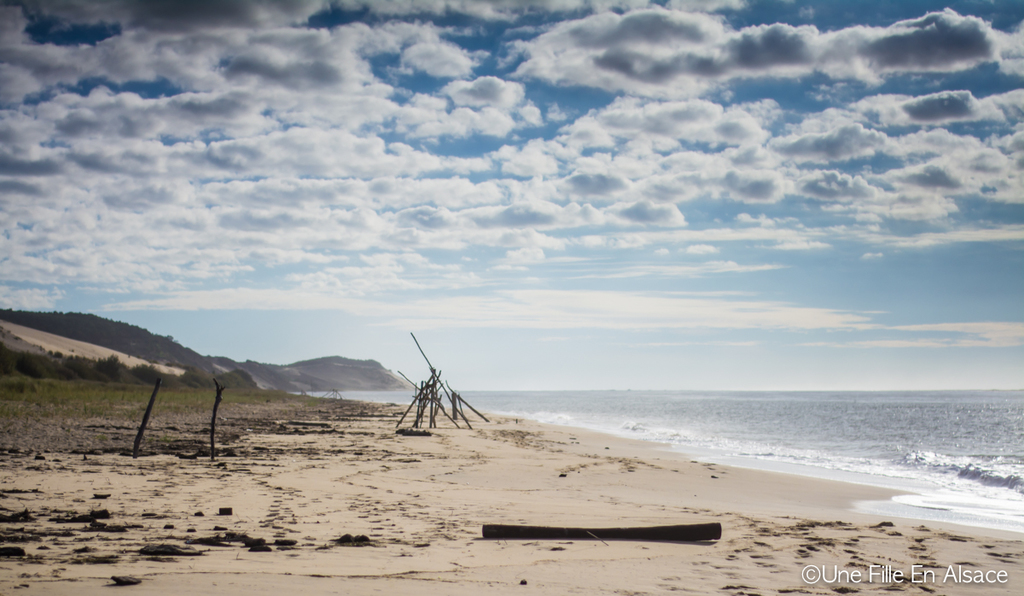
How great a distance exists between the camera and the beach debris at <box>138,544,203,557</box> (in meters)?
5.18

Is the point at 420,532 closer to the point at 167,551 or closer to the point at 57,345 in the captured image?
the point at 167,551

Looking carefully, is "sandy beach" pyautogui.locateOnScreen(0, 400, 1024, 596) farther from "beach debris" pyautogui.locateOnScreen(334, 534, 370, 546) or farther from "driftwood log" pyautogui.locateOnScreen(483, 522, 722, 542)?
"driftwood log" pyautogui.locateOnScreen(483, 522, 722, 542)

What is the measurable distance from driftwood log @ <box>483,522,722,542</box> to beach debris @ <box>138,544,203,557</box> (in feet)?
9.23

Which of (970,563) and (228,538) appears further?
(970,563)

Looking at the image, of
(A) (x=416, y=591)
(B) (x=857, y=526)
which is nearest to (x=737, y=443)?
(B) (x=857, y=526)

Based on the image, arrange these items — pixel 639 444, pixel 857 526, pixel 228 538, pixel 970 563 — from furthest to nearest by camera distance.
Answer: pixel 639 444
pixel 857 526
pixel 970 563
pixel 228 538

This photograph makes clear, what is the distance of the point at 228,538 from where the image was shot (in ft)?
19.2

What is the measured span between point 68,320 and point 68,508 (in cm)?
11711

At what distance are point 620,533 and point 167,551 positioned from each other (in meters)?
4.47

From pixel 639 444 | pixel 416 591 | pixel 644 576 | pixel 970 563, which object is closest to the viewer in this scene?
pixel 416 591

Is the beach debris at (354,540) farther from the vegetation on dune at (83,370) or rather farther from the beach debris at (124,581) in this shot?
the vegetation on dune at (83,370)

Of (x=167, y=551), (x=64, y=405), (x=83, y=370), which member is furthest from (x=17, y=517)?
(x=83, y=370)

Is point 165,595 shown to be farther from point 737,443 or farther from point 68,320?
point 68,320

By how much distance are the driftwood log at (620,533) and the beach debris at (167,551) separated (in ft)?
9.23
